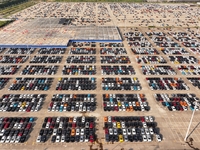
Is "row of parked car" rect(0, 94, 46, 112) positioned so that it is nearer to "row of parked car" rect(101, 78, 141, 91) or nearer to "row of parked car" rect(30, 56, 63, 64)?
"row of parked car" rect(101, 78, 141, 91)

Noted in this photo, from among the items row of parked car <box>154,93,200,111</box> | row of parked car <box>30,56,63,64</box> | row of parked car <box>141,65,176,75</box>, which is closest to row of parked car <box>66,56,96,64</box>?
row of parked car <box>30,56,63,64</box>

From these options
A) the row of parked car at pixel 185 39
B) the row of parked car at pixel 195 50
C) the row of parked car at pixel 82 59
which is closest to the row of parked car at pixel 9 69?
the row of parked car at pixel 82 59

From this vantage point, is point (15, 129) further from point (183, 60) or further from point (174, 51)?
point (174, 51)

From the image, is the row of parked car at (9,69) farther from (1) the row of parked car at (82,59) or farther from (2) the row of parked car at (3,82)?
(1) the row of parked car at (82,59)

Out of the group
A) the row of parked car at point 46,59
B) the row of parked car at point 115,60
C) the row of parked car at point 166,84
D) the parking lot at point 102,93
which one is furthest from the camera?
the row of parked car at point 115,60

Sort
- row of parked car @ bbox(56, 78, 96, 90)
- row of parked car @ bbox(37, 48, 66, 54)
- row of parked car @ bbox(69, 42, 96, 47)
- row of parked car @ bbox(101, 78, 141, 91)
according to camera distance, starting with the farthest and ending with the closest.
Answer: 1. row of parked car @ bbox(69, 42, 96, 47)
2. row of parked car @ bbox(37, 48, 66, 54)
3. row of parked car @ bbox(101, 78, 141, 91)
4. row of parked car @ bbox(56, 78, 96, 90)

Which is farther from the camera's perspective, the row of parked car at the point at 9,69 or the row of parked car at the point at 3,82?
the row of parked car at the point at 9,69

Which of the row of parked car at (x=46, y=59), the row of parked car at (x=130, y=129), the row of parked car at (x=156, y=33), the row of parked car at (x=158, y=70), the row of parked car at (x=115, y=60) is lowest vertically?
the row of parked car at (x=130, y=129)
